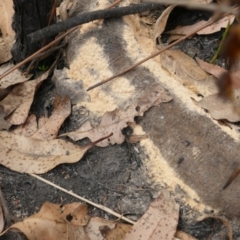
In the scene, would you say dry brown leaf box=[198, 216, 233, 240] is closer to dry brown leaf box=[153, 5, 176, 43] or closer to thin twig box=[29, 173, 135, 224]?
thin twig box=[29, 173, 135, 224]

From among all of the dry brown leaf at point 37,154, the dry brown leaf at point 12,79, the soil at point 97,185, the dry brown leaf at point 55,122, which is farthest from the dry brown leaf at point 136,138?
the dry brown leaf at point 12,79

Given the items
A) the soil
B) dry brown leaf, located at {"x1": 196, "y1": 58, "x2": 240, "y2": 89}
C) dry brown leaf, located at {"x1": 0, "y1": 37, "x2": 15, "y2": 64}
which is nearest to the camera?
the soil

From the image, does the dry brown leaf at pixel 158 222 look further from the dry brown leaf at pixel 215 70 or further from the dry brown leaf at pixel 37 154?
the dry brown leaf at pixel 215 70

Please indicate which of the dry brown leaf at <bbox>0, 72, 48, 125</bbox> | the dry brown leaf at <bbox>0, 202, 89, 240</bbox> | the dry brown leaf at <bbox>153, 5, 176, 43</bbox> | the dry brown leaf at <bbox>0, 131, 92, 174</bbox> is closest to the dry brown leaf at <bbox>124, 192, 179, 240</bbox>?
the dry brown leaf at <bbox>0, 202, 89, 240</bbox>

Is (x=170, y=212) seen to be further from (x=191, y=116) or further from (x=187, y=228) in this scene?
(x=191, y=116)

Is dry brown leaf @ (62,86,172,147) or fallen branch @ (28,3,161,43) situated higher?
fallen branch @ (28,3,161,43)

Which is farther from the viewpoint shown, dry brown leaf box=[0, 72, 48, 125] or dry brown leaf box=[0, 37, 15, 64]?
dry brown leaf box=[0, 37, 15, 64]
